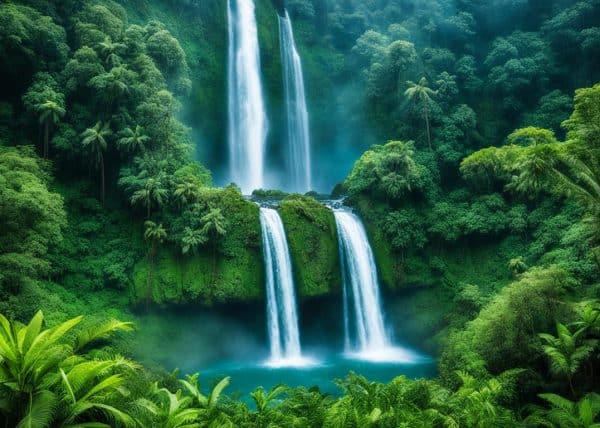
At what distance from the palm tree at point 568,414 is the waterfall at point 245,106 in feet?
87.0

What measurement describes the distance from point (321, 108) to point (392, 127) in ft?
25.8

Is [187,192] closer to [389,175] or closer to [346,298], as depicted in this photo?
[346,298]

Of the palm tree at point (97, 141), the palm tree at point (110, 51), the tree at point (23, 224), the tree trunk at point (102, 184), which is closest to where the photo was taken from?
the tree at point (23, 224)

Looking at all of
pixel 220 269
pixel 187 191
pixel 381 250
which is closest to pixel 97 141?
pixel 187 191

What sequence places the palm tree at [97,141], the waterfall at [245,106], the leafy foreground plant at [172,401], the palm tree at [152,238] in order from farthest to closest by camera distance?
the waterfall at [245,106]
the palm tree at [97,141]
the palm tree at [152,238]
the leafy foreground plant at [172,401]

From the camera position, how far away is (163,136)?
894 inches

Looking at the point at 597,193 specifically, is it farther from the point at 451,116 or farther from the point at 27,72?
the point at 27,72

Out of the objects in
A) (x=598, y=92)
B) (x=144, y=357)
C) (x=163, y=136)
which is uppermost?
(x=163, y=136)

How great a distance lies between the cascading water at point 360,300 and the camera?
22.5 meters

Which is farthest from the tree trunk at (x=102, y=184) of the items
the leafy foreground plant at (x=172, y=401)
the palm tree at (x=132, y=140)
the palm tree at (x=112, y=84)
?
the leafy foreground plant at (x=172, y=401)

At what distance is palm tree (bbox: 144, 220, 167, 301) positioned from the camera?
20.0m

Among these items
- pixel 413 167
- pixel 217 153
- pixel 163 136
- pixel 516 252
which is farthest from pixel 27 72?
pixel 516 252

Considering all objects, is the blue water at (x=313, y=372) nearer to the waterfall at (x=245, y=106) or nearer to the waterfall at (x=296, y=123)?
the waterfall at (x=245, y=106)

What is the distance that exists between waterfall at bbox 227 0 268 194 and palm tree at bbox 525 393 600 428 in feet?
87.0
